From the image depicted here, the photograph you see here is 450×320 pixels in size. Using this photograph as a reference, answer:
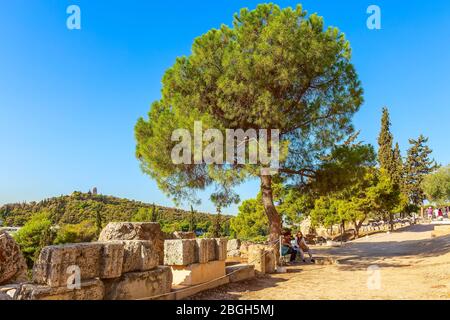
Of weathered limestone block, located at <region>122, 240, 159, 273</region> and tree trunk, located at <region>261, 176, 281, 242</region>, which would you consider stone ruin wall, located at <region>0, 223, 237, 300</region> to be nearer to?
weathered limestone block, located at <region>122, 240, 159, 273</region>

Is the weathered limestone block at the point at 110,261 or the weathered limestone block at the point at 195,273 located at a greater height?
the weathered limestone block at the point at 110,261

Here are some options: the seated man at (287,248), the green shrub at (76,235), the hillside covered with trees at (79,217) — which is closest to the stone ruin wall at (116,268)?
the seated man at (287,248)

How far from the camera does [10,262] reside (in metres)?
6.55

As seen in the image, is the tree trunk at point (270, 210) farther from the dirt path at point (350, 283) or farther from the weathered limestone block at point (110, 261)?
the weathered limestone block at point (110, 261)

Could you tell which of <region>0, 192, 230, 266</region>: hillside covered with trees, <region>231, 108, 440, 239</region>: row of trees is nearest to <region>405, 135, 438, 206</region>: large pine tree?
<region>231, 108, 440, 239</region>: row of trees

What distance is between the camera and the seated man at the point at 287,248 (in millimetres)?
12150

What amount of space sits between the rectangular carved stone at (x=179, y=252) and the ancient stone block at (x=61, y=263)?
224cm

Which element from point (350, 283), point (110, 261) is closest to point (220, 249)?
point (350, 283)

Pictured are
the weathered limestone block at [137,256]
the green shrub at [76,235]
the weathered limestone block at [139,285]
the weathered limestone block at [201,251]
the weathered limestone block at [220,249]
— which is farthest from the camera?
the green shrub at [76,235]

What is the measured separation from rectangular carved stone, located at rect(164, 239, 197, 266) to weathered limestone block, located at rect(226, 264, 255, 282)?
5.19 feet

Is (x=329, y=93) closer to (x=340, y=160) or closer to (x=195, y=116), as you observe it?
(x=340, y=160)

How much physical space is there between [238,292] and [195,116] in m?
5.95

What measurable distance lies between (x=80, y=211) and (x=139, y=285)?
229ft

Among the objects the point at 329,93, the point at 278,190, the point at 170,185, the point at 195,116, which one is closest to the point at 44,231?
the point at 278,190
